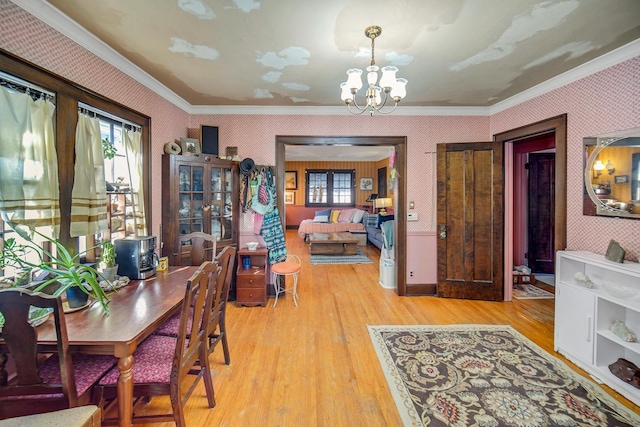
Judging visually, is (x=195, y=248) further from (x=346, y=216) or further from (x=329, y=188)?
(x=329, y=188)

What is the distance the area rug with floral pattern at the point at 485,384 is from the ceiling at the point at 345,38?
8.90 ft

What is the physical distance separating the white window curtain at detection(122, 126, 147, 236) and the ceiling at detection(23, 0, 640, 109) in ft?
2.41

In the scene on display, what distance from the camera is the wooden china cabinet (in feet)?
10.8

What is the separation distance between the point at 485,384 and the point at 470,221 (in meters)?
2.31

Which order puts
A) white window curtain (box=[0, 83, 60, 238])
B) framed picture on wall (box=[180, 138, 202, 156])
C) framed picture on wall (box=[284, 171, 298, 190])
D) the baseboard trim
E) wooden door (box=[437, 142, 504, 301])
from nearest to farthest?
white window curtain (box=[0, 83, 60, 238]) < framed picture on wall (box=[180, 138, 202, 156]) < wooden door (box=[437, 142, 504, 301]) < the baseboard trim < framed picture on wall (box=[284, 171, 298, 190])

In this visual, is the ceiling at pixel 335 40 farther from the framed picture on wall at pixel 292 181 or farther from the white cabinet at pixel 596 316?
the framed picture on wall at pixel 292 181

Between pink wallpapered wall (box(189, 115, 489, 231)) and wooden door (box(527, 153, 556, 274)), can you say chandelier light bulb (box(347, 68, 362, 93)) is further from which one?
wooden door (box(527, 153, 556, 274))

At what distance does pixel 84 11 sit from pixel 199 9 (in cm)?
81

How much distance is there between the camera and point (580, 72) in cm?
277

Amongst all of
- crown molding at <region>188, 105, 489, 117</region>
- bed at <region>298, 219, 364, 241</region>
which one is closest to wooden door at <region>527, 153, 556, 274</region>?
crown molding at <region>188, 105, 489, 117</region>

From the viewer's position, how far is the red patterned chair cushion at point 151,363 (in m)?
1.56

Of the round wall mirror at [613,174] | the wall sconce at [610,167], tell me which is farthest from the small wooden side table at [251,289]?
the wall sconce at [610,167]

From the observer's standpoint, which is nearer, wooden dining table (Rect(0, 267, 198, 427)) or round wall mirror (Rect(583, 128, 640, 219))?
wooden dining table (Rect(0, 267, 198, 427))

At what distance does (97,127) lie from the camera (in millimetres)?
2332
